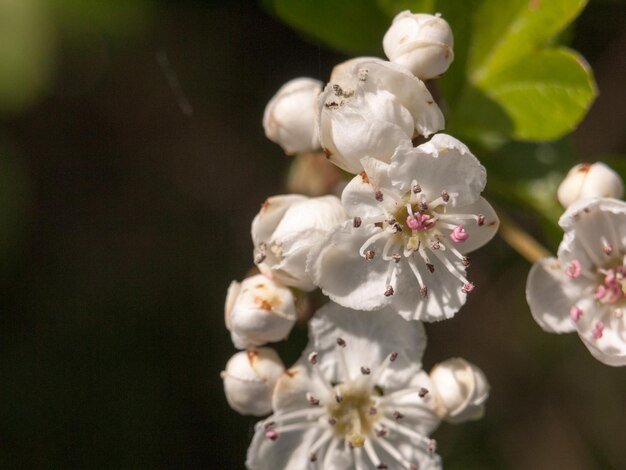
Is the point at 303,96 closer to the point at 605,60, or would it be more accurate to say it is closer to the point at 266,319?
the point at 266,319

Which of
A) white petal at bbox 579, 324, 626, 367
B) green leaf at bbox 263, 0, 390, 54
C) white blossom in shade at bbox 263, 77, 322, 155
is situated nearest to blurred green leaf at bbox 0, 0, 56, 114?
green leaf at bbox 263, 0, 390, 54

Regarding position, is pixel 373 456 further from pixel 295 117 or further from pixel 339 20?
pixel 339 20

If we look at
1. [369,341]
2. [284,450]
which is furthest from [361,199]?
[284,450]

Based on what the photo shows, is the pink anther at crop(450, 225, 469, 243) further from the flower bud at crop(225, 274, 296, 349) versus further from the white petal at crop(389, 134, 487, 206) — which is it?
the flower bud at crop(225, 274, 296, 349)

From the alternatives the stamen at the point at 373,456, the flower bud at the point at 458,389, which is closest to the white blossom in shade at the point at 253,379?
the stamen at the point at 373,456

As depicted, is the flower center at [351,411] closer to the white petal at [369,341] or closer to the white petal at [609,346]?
the white petal at [369,341]

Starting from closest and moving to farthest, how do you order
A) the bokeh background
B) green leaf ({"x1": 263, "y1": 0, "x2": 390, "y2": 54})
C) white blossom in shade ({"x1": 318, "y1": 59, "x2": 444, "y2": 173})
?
white blossom in shade ({"x1": 318, "y1": 59, "x2": 444, "y2": 173})
green leaf ({"x1": 263, "y1": 0, "x2": 390, "y2": 54})
the bokeh background

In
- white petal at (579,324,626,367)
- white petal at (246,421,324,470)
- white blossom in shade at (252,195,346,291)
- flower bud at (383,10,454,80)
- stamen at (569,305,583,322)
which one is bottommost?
white petal at (246,421,324,470)
